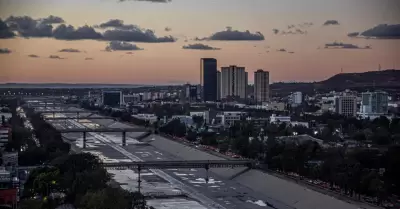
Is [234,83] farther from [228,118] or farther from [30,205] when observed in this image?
[30,205]

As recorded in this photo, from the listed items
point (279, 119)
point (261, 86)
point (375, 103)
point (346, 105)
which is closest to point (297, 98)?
point (261, 86)

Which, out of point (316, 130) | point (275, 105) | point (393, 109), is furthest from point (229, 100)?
point (316, 130)

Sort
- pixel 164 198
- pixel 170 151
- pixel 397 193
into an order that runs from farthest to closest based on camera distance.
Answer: pixel 170 151, pixel 164 198, pixel 397 193

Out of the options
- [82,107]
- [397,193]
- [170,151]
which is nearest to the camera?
[397,193]

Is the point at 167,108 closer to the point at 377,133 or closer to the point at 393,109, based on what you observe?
the point at 393,109

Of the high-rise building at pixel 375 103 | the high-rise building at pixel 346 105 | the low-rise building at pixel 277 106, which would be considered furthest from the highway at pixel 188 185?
the low-rise building at pixel 277 106
